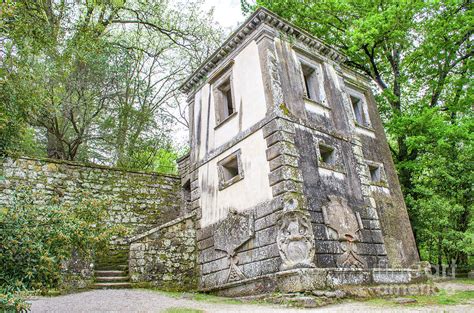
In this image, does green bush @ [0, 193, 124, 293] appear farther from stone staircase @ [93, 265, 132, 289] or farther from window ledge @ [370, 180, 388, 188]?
window ledge @ [370, 180, 388, 188]

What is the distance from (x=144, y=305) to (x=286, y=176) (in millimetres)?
4167

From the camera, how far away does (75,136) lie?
15.3m

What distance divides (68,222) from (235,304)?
4274mm

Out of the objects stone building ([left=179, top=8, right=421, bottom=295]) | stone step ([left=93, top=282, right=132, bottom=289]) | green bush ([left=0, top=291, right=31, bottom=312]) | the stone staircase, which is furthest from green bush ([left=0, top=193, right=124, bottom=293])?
the stone staircase

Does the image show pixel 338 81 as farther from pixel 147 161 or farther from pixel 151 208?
pixel 147 161

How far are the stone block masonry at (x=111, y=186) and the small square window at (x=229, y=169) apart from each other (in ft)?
11.5

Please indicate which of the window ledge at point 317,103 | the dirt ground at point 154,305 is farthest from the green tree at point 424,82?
the dirt ground at point 154,305

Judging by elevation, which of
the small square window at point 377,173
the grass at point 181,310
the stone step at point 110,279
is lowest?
the grass at point 181,310

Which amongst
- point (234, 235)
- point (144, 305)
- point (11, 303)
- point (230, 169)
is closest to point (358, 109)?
point (230, 169)

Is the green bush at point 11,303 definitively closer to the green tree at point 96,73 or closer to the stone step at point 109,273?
the green tree at point 96,73

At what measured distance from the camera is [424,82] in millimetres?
15141

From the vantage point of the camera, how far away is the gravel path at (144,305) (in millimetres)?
6179

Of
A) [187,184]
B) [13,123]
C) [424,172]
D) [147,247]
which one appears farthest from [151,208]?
[424,172]

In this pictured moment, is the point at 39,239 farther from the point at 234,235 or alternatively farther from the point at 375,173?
the point at 375,173
